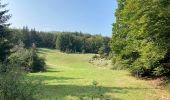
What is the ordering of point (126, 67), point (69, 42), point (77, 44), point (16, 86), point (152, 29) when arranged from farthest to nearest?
point (77, 44) → point (69, 42) → point (126, 67) → point (152, 29) → point (16, 86)

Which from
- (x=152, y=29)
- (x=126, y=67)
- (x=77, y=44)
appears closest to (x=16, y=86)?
(x=152, y=29)

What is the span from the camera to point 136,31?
29.1 metres

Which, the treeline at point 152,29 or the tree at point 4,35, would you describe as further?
the tree at point 4,35

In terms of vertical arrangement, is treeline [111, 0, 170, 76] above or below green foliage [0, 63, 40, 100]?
above

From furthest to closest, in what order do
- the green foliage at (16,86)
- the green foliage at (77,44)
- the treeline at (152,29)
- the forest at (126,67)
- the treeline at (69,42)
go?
the green foliage at (77,44) → the treeline at (69,42) → the treeline at (152,29) → the forest at (126,67) → the green foliage at (16,86)

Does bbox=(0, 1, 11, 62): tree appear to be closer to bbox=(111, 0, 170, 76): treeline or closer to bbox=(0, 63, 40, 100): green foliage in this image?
bbox=(111, 0, 170, 76): treeline

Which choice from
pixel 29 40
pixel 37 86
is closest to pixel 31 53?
pixel 37 86

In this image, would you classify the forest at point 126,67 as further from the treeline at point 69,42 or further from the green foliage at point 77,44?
the green foliage at point 77,44

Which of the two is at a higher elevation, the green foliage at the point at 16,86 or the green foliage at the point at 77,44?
the green foliage at the point at 77,44

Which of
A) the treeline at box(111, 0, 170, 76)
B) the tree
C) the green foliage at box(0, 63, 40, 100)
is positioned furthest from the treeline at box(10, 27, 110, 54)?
the green foliage at box(0, 63, 40, 100)

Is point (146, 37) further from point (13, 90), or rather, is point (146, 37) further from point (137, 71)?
point (13, 90)

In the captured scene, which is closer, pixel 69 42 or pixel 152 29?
pixel 152 29

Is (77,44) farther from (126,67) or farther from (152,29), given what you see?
(152,29)

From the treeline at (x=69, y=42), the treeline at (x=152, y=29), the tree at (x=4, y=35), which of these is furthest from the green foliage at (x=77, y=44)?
the treeline at (x=152, y=29)
